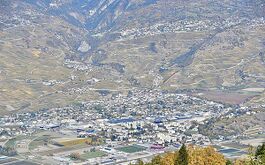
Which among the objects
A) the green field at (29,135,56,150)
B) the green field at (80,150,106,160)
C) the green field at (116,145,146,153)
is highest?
the green field at (29,135,56,150)

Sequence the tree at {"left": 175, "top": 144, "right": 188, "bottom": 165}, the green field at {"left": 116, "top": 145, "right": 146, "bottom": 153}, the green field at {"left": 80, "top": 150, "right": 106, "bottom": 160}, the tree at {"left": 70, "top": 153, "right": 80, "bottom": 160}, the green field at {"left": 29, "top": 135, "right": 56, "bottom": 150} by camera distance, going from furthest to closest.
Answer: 1. the green field at {"left": 29, "top": 135, "right": 56, "bottom": 150}
2. the green field at {"left": 116, "top": 145, "right": 146, "bottom": 153}
3. the green field at {"left": 80, "top": 150, "right": 106, "bottom": 160}
4. the tree at {"left": 70, "top": 153, "right": 80, "bottom": 160}
5. the tree at {"left": 175, "top": 144, "right": 188, "bottom": 165}

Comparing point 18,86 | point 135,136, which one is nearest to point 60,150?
point 135,136

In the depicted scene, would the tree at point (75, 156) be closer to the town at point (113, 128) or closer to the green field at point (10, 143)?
the town at point (113, 128)

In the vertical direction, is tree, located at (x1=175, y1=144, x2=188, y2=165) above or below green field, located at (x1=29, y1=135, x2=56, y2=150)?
below

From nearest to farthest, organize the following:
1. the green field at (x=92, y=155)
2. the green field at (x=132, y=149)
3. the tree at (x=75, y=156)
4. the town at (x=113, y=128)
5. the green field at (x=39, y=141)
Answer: the tree at (x=75, y=156) → the green field at (x=92, y=155) → the town at (x=113, y=128) → the green field at (x=132, y=149) → the green field at (x=39, y=141)

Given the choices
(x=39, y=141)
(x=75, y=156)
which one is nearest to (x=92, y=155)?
(x=75, y=156)

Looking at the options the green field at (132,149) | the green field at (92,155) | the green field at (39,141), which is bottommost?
the green field at (92,155)

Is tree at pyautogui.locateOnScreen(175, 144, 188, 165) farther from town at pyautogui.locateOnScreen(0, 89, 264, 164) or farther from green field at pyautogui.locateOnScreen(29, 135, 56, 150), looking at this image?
green field at pyautogui.locateOnScreen(29, 135, 56, 150)

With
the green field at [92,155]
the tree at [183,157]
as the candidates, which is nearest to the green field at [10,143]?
the green field at [92,155]

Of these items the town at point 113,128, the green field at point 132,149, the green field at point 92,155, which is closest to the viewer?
the green field at point 92,155

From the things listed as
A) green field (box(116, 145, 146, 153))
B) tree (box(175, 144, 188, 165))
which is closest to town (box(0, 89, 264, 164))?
green field (box(116, 145, 146, 153))

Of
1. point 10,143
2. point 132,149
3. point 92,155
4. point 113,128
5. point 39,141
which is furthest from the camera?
point 113,128

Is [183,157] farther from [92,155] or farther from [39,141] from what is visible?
[39,141]
